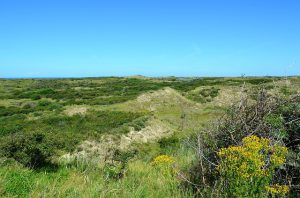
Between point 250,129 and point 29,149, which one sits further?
point 29,149

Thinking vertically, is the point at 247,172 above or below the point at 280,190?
above

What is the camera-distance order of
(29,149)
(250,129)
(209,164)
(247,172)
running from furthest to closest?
(29,149)
(250,129)
(209,164)
(247,172)

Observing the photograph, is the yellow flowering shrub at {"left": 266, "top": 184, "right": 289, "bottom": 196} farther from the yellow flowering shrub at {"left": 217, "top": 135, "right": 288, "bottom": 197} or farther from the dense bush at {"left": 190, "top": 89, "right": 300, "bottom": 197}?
the dense bush at {"left": 190, "top": 89, "right": 300, "bottom": 197}

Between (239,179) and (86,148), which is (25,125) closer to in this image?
(86,148)

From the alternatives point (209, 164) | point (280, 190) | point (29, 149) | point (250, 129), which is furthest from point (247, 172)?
point (29, 149)

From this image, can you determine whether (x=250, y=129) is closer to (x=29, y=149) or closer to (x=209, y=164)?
(x=209, y=164)

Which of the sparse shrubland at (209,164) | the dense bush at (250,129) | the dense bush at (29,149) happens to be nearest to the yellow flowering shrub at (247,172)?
the sparse shrubland at (209,164)

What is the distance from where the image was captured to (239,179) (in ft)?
14.0

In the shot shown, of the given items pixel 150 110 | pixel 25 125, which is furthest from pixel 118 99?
pixel 25 125

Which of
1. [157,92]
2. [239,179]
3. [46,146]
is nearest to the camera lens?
[239,179]

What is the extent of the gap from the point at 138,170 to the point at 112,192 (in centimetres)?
263

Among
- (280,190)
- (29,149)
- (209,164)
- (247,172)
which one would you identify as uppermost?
(247,172)

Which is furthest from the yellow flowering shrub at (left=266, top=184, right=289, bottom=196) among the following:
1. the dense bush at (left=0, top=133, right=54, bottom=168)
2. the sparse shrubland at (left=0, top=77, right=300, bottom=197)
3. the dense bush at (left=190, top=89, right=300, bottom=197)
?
the dense bush at (left=0, top=133, right=54, bottom=168)

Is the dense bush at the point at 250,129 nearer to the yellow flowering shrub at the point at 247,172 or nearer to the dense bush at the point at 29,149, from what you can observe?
the yellow flowering shrub at the point at 247,172
